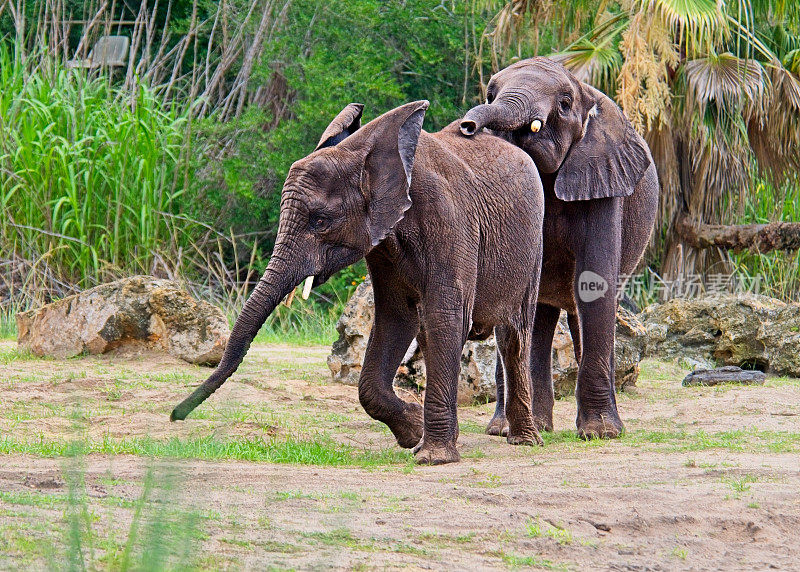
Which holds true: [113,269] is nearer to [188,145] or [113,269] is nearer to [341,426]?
[188,145]

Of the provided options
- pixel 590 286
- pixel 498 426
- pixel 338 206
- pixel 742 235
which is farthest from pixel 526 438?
pixel 742 235

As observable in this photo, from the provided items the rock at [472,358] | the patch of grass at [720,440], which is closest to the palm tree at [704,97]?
the rock at [472,358]

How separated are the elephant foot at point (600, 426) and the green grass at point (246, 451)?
1.28 m

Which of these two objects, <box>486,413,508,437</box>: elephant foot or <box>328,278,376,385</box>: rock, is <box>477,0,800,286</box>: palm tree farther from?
<box>486,413,508,437</box>: elephant foot

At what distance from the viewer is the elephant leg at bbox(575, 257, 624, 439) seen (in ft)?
21.5

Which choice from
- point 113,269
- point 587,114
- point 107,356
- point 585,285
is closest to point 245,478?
point 585,285

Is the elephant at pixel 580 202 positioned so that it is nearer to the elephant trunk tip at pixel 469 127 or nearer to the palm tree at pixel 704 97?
the elephant trunk tip at pixel 469 127

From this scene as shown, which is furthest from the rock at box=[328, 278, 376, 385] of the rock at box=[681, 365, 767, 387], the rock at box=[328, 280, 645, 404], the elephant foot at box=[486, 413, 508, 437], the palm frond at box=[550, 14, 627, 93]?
the palm frond at box=[550, 14, 627, 93]

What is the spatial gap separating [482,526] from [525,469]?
54.0 inches

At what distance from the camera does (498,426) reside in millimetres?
6609

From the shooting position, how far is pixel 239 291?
11789mm

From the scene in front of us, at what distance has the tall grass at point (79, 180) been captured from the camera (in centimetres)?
1127

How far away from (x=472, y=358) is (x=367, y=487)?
11.4ft

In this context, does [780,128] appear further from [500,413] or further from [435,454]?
[435,454]
